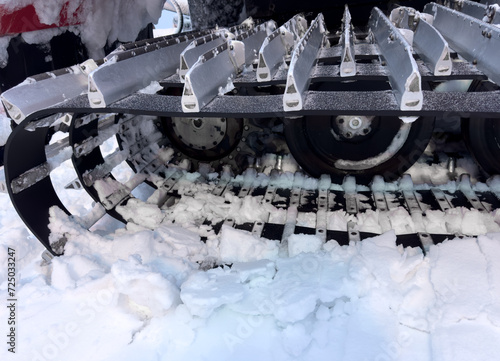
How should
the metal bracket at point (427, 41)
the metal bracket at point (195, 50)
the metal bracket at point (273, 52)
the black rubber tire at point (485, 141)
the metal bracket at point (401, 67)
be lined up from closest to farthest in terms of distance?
the metal bracket at point (401, 67) < the metal bracket at point (427, 41) < the metal bracket at point (273, 52) < the metal bracket at point (195, 50) < the black rubber tire at point (485, 141)

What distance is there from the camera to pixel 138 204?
9.12ft

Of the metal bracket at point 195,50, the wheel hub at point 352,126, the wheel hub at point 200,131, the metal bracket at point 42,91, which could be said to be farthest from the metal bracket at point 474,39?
the metal bracket at point 42,91

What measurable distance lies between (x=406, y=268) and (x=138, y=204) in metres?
1.78

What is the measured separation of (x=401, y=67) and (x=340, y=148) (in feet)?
4.20

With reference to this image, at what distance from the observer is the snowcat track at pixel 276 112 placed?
1.59m

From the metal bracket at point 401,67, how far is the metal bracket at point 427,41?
18 cm

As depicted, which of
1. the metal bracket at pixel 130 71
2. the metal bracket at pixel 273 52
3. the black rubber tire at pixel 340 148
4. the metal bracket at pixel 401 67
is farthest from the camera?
the black rubber tire at pixel 340 148

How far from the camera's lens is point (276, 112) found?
1588 millimetres

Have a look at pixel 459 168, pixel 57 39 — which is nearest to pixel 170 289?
pixel 57 39

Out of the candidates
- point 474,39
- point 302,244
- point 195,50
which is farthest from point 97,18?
point 474,39

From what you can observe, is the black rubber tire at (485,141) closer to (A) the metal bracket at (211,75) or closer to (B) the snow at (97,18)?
(A) the metal bracket at (211,75)

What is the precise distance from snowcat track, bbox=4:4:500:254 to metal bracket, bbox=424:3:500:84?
0.01m

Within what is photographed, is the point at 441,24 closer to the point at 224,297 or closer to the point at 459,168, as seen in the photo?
the point at 459,168

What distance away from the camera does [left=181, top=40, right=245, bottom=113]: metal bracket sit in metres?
1.65
